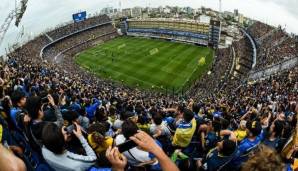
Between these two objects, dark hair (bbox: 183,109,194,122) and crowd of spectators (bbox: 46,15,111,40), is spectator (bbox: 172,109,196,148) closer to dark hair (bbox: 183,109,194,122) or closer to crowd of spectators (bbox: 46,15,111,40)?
dark hair (bbox: 183,109,194,122)

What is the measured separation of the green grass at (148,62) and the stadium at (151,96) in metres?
0.19

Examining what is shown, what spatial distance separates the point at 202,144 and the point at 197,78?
4844 cm

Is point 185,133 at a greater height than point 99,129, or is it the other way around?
point 99,129

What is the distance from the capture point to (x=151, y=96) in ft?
142

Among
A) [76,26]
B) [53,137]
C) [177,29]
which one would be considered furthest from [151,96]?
[76,26]

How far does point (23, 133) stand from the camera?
6816 millimetres

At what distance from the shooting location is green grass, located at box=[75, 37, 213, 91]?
5712 cm

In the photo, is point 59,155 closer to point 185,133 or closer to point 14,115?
point 14,115

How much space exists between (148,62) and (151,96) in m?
24.7

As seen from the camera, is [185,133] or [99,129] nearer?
[99,129]

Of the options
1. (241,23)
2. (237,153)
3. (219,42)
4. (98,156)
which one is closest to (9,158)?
(98,156)

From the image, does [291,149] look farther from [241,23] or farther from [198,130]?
[241,23]

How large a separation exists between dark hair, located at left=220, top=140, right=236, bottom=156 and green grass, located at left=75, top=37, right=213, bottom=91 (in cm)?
4529

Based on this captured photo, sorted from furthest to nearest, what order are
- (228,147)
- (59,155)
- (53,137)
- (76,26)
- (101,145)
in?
(76,26)
(228,147)
(101,145)
(59,155)
(53,137)
